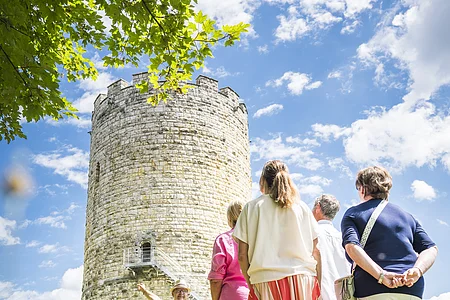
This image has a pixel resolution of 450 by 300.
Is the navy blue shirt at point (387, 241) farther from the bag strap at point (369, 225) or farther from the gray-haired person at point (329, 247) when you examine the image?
the gray-haired person at point (329, 247)

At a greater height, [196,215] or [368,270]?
[196,215]

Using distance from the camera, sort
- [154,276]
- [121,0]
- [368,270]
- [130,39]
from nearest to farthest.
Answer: [368,270] → [121,0] → [130,39] → [154,276]

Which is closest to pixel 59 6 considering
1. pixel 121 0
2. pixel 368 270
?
pixel 121 0

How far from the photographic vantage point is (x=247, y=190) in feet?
59.4

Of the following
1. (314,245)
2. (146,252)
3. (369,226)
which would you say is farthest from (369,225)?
(146,252)

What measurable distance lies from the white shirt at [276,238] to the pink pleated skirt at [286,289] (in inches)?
1.4

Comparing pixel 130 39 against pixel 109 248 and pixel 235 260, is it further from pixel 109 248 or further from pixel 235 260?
pixel 109 248

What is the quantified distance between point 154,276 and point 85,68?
8687 mm

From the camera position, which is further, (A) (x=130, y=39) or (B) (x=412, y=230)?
(A) (x=130, y=39)

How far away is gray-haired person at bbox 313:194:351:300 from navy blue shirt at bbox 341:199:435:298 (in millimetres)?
915

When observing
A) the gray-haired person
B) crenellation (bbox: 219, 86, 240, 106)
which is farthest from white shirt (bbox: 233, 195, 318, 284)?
crenellation (bbox: 219, 86, 240, 106)

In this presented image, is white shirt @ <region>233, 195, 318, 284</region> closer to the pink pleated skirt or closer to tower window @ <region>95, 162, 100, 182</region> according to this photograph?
the pink pleated skirt

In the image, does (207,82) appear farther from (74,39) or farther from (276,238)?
(276,238)

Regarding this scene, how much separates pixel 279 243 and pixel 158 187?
12302 mm
